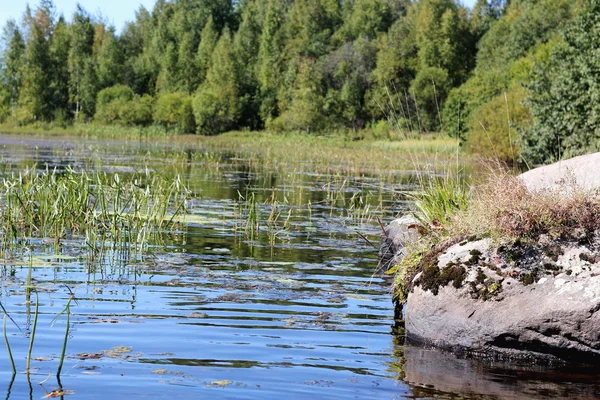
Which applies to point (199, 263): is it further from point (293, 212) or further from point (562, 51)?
point (562, 51)

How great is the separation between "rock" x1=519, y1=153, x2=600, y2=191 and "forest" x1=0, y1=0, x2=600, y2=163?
46.7 m

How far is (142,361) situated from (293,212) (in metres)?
10.3

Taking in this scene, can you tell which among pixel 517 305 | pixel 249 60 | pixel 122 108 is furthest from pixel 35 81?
pixel 517 305

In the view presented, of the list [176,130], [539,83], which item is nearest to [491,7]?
[176,130]

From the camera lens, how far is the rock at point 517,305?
241 inches

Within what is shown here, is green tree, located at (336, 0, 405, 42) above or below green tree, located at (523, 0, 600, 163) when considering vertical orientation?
above

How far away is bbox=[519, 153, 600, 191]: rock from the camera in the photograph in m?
7.55

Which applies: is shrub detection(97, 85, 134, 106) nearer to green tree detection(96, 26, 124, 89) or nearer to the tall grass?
green tree detection(96, 26, 124, 89)

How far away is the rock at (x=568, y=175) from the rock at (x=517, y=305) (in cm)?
104

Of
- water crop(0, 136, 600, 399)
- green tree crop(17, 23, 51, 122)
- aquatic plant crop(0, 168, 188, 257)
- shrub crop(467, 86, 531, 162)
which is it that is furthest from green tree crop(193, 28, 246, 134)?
water crop(0, 136, 600, 399)

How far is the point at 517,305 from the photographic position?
6355 millimetres

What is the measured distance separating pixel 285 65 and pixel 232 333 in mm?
93285

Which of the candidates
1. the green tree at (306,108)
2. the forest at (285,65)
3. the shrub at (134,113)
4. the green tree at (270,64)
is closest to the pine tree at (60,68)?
the forest at (285,65)

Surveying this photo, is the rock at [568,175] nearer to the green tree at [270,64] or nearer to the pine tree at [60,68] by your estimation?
the green tree at [270,64]
